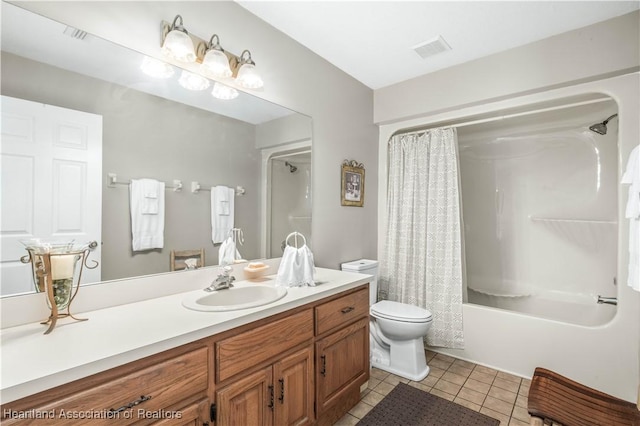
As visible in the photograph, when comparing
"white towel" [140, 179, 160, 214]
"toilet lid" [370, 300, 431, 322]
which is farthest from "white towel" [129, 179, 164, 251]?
"toilet lid" [370, 300, 431, 322]

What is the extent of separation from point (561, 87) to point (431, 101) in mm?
920

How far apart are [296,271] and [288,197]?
0.66 m

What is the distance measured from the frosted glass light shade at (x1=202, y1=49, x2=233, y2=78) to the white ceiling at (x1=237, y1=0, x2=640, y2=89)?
468 mm

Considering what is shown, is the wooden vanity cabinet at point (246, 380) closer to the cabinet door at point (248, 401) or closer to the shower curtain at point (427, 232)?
the cabinet door at point (248, 401)

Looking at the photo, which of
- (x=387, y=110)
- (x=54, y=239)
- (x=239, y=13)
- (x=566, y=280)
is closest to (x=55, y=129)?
(x=54, y=239)

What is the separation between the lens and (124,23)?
1386mm

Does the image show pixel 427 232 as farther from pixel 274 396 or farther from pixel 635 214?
pixel 274 396

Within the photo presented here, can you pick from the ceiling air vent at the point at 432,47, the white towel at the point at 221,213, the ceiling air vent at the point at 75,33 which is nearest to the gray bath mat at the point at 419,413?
the white towel at the point at 221,213

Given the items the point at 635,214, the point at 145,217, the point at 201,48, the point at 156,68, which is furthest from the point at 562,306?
the point at 156,68

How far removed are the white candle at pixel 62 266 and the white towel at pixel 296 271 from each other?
97 cm

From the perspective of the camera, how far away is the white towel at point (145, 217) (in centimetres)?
144

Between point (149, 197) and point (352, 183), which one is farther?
point (352, 183)

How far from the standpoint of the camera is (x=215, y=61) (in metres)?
1.65

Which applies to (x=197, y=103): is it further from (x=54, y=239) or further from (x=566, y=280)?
(x=566, y=280)
